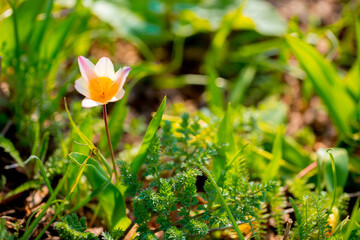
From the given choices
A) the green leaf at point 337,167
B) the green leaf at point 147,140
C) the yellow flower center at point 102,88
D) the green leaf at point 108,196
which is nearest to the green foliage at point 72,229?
the green leaf at point 108,196

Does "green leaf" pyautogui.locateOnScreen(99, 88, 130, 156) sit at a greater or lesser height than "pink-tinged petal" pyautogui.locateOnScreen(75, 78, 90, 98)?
lesser

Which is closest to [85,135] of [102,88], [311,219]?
[102,88]

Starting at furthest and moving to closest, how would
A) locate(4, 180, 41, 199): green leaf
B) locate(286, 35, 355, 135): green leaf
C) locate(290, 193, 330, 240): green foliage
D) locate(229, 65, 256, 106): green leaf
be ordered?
1. locate(229, 65, 256, 106): green leaf
2. locate(286, 35, 355, 135): green leaf
3. locate(4, 180, 41, 199): green leaf
4. locate(290, 193, 330, 240): green foliage

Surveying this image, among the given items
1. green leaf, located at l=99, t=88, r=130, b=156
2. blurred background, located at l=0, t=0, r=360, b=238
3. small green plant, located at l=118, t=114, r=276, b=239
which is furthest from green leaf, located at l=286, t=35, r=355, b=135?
green leaf, located at l=99, t=88, r=130, b=156

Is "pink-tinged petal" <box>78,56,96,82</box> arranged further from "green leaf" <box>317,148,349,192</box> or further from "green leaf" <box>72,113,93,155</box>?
"green leaf" <box>317,148,349,192</box>

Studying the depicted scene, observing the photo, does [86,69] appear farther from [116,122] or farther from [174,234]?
[174,234]
